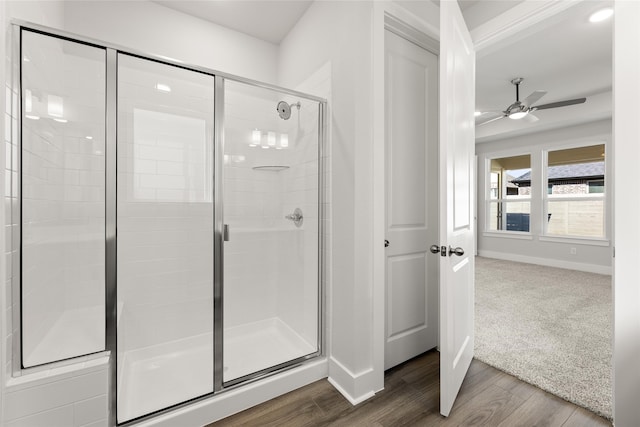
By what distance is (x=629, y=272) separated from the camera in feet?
4.02

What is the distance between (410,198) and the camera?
6.62 ft

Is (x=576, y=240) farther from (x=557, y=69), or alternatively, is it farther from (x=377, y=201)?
(x=377, y=201)

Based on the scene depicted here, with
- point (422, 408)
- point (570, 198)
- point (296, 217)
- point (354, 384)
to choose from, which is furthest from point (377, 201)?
point (570, 198)

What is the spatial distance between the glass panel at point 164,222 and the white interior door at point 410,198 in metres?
1.26

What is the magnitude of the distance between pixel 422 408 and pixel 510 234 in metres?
5.46

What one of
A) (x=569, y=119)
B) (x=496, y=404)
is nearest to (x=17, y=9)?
(x=496, y=404)

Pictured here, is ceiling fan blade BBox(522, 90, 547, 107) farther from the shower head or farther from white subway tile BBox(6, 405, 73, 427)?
white subway tile BBox(6, 405, 73, 427)

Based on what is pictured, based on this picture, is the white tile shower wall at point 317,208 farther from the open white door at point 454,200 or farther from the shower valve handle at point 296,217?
the open white door at point 454,200

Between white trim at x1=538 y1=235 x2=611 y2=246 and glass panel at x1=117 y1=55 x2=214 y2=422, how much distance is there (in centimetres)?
595

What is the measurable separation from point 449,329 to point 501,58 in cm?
337

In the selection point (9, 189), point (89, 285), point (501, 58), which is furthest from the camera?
point (501, 58)

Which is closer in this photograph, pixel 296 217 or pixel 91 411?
pixel 91 411

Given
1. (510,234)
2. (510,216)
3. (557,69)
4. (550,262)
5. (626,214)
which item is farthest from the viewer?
(510,216)

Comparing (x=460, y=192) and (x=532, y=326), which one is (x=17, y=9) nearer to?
(x=460, y=192)
